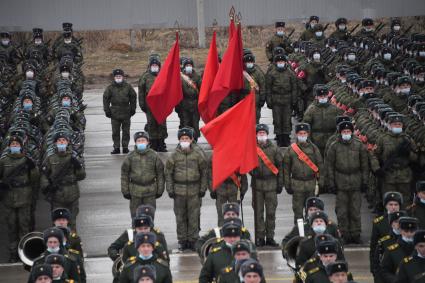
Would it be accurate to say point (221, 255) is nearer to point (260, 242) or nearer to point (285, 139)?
point (260, 242)

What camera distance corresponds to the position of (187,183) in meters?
21.8

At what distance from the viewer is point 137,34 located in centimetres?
5097

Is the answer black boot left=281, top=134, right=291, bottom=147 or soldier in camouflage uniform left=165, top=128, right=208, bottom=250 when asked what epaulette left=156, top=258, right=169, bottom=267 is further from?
black boot left=281, top=134, right=291, bottom=147

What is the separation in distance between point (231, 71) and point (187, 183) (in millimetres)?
1955

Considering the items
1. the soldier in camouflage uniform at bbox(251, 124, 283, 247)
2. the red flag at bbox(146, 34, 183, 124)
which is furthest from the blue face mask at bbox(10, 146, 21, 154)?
the soldier in camouflage uniform at bbox(251, 124, 283, 247)

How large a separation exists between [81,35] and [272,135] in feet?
68.5

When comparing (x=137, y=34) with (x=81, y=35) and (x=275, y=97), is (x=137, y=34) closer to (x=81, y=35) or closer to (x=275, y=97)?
(x=81, y=35)

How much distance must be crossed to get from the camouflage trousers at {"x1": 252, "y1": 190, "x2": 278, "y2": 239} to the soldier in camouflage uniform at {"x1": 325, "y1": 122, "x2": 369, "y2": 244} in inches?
39.2

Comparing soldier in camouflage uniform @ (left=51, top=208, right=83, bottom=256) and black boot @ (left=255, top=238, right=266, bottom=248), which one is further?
black boot @ (left=255, top=238, right=266, bottom=248)

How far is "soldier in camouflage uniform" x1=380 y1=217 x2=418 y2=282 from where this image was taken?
A: 1688 cm

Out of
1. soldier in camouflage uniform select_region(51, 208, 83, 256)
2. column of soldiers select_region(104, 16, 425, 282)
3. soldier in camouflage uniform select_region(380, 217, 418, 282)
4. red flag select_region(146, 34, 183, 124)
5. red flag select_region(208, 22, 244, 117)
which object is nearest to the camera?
soldier in camouflage uniform select_region(380, 217, 418, 282)

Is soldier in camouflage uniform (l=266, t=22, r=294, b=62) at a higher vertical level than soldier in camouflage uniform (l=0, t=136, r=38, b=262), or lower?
higher

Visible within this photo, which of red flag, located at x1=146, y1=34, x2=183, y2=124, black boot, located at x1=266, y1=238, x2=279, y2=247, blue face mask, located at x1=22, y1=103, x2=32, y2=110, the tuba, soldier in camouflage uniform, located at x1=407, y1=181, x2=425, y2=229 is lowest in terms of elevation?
black boot, located at x1=266, y1=238, x2=279, y2=247

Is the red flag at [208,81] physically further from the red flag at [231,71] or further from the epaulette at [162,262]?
the epaulette at [162,262]
